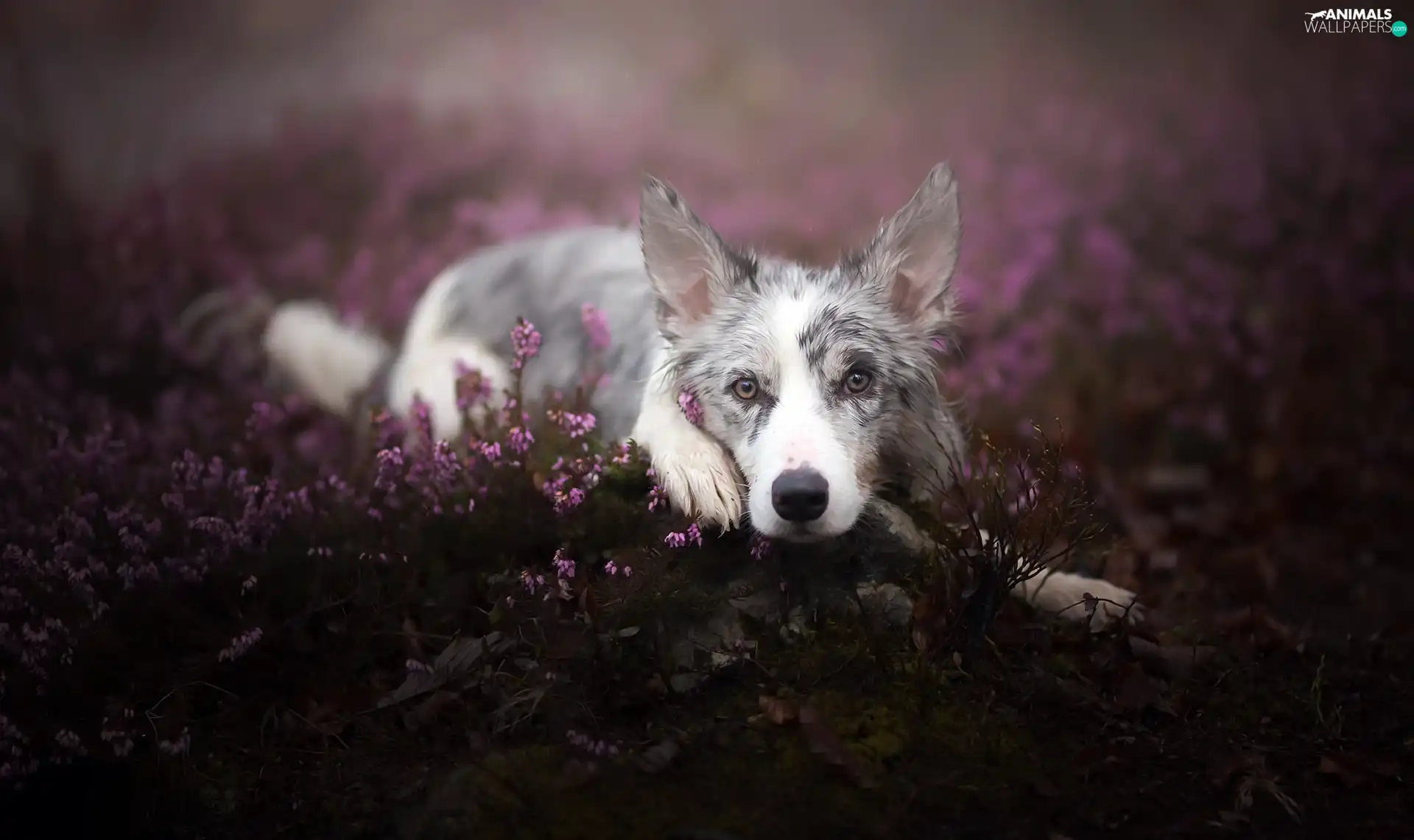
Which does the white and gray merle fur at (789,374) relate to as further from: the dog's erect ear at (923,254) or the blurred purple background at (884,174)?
the blurred purple background at (884,174)

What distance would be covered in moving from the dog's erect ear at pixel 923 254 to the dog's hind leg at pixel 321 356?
8.80 feet

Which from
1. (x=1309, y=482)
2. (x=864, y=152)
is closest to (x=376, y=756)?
(x=864, y=152)

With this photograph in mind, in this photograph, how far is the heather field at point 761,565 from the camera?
252 centimetres

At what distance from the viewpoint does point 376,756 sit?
267 cm

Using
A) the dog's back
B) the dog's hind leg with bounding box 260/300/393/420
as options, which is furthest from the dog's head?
the dog's hind leg with bounding box 260/300/393/420

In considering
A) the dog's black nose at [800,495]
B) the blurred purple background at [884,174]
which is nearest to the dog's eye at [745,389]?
the dog's black nose at [800,495]

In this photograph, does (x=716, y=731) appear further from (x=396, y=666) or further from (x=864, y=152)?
(x=864, y=152)

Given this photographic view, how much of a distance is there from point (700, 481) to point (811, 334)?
513 mm

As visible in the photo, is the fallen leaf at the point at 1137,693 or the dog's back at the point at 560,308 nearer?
the fallen leaf at the point at 1137,693

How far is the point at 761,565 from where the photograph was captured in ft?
9.63

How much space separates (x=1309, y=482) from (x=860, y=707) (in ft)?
12.0

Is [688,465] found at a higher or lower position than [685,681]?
higher

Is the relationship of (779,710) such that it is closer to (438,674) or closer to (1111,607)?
(438,674)

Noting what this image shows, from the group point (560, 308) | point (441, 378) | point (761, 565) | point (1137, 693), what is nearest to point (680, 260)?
point (761, 565)
